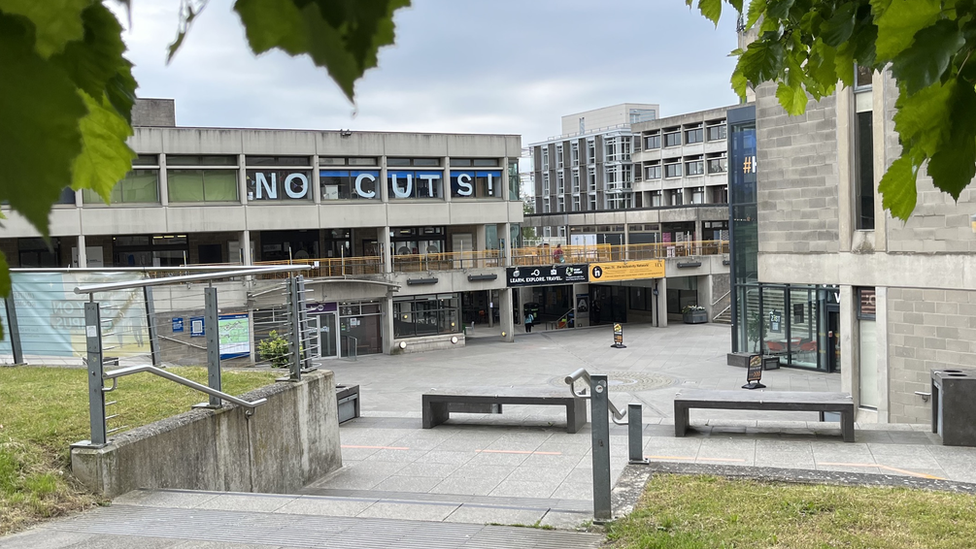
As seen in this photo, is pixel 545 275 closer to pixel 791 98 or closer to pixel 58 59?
pixel 791 98

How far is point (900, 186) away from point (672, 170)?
71.1 m

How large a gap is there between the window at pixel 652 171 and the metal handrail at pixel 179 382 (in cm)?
6582

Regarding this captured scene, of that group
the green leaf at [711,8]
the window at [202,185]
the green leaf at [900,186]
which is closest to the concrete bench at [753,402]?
the green leaf at [711,8]

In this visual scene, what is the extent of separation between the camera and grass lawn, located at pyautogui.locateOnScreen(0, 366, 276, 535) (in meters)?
7.33

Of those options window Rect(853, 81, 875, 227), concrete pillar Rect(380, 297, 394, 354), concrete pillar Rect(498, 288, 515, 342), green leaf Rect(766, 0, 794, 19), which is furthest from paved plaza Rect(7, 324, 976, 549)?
concrete pillar Rect(498, 288, 515, 342)

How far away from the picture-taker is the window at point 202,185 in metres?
35.0

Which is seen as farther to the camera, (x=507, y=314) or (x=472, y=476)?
(x=507, y=314)

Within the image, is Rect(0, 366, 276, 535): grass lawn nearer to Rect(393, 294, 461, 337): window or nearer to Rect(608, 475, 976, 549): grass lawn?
Rect(608, 475, 976, 549): grass lawn

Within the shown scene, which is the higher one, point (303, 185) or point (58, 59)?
point (303, 185)

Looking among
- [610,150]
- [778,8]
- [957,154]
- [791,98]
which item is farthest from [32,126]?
[610,150]

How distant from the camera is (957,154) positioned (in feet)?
5.84

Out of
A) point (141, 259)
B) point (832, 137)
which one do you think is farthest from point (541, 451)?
point (141, 259)

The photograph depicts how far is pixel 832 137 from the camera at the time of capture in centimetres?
2197

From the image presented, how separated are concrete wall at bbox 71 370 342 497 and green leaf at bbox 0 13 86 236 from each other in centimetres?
792
